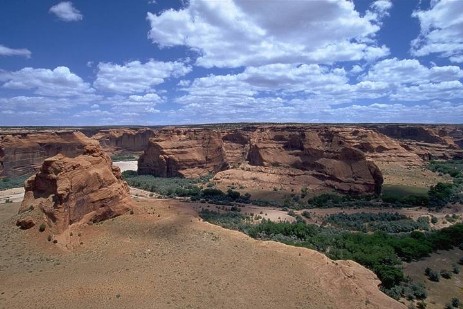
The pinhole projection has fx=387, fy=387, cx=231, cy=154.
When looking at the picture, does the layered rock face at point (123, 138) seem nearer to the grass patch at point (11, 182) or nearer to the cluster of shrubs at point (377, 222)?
the grass patch at point (11, 182)

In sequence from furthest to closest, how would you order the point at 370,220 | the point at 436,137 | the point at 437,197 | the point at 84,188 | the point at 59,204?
the point at 436,137, the point at 437,197, the point at 370,220, the point at 84,188, the point at 59,204

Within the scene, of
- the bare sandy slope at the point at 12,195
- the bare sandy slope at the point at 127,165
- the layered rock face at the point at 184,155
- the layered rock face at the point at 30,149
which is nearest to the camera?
the bare sandy slope at the point at 12,195

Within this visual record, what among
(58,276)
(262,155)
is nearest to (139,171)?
(262,155)

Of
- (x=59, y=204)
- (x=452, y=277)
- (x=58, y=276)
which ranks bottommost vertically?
(x=452, y=277)

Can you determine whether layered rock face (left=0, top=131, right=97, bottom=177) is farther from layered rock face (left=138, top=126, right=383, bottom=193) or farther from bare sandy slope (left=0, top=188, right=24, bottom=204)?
layered rock face (left=138, top=126, right=383, bottom=193)

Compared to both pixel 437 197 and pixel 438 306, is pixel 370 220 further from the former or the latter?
pixel 438 306

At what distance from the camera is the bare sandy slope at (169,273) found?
20.6 metres

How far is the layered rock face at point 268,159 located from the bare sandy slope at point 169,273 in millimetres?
34495

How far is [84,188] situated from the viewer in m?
30.5

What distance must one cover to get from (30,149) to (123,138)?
54.9 metres

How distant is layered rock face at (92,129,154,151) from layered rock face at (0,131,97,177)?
42.0 metres

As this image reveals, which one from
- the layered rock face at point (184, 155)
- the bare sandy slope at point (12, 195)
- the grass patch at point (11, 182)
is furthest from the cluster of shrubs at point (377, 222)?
the grass patch at point (11, 182)

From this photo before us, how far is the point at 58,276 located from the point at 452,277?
2876cm

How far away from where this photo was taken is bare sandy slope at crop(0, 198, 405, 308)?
20.6 meters
